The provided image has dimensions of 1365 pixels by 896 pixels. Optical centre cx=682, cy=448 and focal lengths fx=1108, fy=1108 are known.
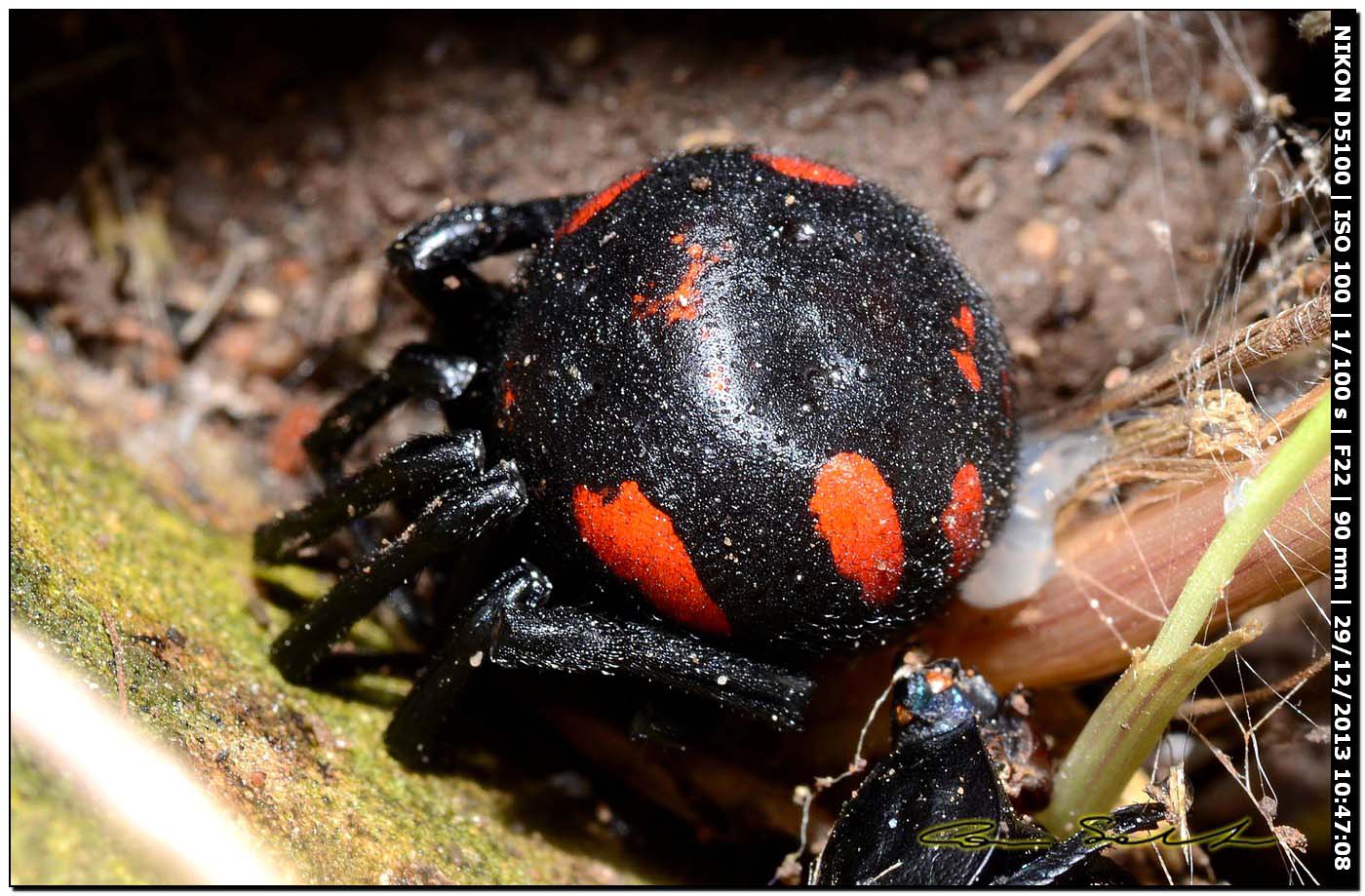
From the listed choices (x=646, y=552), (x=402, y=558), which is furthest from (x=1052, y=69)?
(x=402, y=558)

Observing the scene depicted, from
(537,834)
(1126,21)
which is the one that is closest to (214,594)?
(537,834)

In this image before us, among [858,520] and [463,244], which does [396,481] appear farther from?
[858,520]

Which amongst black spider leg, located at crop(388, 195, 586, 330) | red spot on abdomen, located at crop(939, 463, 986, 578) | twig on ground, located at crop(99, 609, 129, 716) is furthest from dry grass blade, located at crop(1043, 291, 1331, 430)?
twig on ground, located at crop(99, 609, 129, 716)

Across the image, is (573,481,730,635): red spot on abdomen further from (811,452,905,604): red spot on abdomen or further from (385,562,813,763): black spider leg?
(811,452,905,604): red spot on abdomen

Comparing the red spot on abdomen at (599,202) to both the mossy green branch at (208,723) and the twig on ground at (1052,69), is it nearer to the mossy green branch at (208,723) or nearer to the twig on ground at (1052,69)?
the mossy green branch at (208,723)
